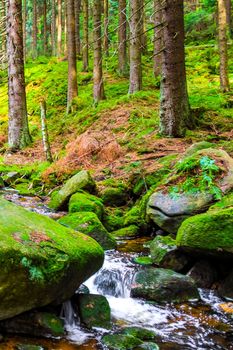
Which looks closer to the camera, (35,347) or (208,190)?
(35,347)

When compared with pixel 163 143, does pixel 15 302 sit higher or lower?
lower

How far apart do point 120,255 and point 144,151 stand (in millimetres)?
4299

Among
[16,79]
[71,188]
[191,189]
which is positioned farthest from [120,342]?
[16,79]

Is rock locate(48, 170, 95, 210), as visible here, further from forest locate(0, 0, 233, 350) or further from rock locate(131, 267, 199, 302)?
rock locate(131, 267, 199, 302)

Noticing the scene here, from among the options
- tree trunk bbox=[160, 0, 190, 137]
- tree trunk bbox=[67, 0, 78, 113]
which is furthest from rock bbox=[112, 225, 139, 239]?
tree trunk bbox=[67, 0, 78, 113]

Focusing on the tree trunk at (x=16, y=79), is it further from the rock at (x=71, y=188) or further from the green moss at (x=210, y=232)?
the green moss at (x=210, y=232)

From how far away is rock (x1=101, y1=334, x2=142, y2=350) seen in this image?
3854 millimetres

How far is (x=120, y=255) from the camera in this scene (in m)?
6.30

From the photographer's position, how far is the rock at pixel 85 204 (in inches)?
300

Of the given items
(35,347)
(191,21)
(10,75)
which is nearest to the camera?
(35,347)

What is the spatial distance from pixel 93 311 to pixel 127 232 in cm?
295

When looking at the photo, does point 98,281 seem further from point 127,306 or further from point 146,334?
point 146,334

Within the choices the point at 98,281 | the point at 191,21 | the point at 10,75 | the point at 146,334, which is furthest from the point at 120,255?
the point at 191,21

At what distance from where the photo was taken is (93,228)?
6621mm
